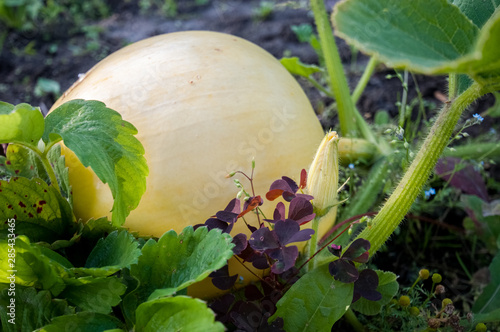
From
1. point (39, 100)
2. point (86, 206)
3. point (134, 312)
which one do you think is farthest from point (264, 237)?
point (39, 100)

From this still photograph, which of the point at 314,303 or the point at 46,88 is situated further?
the point at 46,88

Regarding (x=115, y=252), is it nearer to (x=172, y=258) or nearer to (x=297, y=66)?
(x=172, y=258)

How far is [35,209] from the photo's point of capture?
1239 mm

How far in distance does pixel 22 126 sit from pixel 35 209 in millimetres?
257

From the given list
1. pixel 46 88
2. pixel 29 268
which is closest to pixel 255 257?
pixel 29 268

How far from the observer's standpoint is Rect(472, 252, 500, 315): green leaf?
4.81 feet

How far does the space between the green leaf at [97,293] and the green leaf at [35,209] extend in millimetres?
207

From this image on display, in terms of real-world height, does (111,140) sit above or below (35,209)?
above

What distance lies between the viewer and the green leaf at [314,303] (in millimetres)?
1146

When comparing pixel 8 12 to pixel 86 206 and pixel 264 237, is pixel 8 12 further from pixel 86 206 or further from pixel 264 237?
pixel 264 237

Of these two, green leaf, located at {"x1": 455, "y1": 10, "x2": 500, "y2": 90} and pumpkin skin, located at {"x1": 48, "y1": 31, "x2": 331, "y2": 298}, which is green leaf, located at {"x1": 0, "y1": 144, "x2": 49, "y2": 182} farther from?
green leaf, located at {"x1": 455, "y1": 10, "x2": 500, "y2": 90}

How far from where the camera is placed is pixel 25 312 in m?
1.10

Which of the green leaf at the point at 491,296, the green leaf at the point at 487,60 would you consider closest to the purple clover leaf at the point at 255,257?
the green leaf at the point at 487,60

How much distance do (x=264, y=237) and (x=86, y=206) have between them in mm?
507
